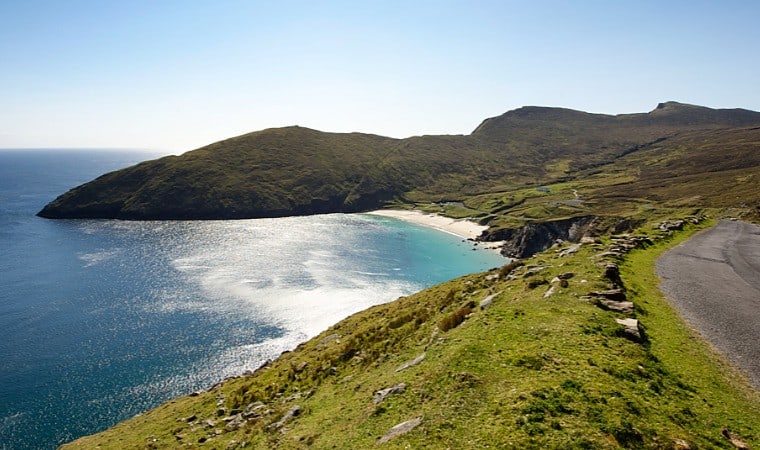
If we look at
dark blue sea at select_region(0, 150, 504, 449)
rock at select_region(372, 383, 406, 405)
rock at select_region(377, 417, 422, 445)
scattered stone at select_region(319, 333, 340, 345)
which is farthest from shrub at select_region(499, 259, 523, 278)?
dark blue sea at select_region(0, 150, 504, 449)

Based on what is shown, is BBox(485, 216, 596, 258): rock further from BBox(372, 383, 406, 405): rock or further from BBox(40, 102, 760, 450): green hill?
BBox(372, 383, 406, 405): rock

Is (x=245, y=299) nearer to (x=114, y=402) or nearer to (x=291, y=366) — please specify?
(x=114, y=402)

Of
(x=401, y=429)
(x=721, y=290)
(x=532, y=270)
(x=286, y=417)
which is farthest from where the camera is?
(x=532, y=270)

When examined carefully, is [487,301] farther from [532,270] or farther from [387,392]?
[387,392]

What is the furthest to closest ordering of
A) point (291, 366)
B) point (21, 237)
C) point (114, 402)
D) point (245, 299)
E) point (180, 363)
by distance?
point (21, 237) < point (245, 299) < point (180, 363) < point (114, 402) < point (291, 366)

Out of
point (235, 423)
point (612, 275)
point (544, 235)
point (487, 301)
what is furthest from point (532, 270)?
point (544, 235)

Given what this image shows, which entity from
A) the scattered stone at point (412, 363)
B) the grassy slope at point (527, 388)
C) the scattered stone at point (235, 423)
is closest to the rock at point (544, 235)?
the grassy slope at point (527, 388)

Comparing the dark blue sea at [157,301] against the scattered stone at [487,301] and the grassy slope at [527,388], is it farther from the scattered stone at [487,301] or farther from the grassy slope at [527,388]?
the scattered stone at [487,301]

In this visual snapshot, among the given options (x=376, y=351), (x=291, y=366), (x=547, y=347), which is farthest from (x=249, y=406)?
(x=547, y=347)
